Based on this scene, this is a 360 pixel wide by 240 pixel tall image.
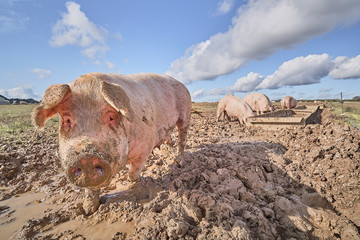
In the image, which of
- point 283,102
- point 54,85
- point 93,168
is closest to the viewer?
point 93,168

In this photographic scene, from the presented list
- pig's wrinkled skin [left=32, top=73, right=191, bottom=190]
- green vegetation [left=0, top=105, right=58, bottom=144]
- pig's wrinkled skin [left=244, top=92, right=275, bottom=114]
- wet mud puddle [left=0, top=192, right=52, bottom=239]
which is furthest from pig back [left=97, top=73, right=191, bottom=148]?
pig's wrinkled skin [left=244, top=92, right=275, bottom=114]

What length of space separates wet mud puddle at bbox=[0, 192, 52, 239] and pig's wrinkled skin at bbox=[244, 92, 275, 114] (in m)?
16.0

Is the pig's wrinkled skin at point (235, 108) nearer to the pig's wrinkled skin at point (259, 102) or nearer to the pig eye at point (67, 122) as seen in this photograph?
the pig's wrinkled skin at point (259, 102)

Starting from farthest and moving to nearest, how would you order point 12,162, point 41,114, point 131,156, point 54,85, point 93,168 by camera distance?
point 12,162 < point 131,156 < point 41,114 < point 54,85 < point 93,168

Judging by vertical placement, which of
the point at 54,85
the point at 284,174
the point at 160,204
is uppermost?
the point at 54,85

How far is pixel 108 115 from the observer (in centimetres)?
225

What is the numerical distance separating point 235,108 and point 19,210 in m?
12.4

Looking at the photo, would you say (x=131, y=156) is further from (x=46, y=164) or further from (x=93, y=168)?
(x=46, y=164)

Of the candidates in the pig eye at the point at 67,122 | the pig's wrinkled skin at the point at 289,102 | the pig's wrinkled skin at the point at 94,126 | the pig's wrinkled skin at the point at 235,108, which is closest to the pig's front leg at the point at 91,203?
the pig's wrinkled skin at the point at 94,126

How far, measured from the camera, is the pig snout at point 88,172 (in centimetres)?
190

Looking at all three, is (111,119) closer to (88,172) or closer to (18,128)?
(88,172)

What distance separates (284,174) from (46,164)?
5.46 metres

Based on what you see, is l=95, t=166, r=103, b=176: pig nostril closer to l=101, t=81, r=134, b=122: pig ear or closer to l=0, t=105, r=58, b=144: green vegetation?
l=101, t=81, r=134, b=122: pig ear

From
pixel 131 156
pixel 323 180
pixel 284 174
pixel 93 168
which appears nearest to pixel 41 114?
pixel 93 168
